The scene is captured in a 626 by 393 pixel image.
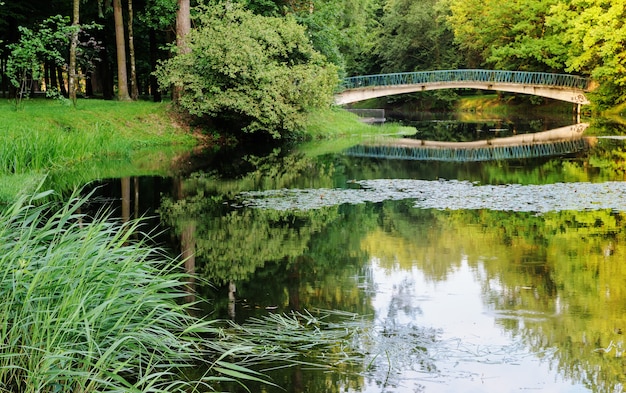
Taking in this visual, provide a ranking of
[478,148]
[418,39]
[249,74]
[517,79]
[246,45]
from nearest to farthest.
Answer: [246,45] → [249,74] → [478,148] → [517,79] → [418,39]

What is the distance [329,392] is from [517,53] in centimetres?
4611

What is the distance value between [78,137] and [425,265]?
12.4m

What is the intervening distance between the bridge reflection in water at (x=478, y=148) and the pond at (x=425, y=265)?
16.2ft

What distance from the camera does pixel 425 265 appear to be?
9156mm

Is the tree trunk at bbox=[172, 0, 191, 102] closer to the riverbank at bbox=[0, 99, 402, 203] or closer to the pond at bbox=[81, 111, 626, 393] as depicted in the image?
the riverbank at bbox=[0, 99, 402, 203]

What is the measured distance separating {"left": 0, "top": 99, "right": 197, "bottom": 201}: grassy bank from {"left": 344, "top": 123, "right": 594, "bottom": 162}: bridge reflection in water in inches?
247

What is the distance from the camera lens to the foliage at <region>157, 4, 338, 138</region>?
84.3ft

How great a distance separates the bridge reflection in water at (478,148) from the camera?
76.4ft

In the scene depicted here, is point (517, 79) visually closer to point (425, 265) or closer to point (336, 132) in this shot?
→ point (336, 132)

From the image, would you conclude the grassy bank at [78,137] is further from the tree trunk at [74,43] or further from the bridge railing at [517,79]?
the bridge railing at [517,79]

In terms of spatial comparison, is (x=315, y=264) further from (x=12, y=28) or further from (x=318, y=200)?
(x=12, y=28)

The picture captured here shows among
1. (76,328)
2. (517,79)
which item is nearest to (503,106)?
(517,79)

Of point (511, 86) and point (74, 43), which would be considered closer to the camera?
point (74, 43)

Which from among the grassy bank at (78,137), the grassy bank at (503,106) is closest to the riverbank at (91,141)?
the grassy bank at (78,137)
